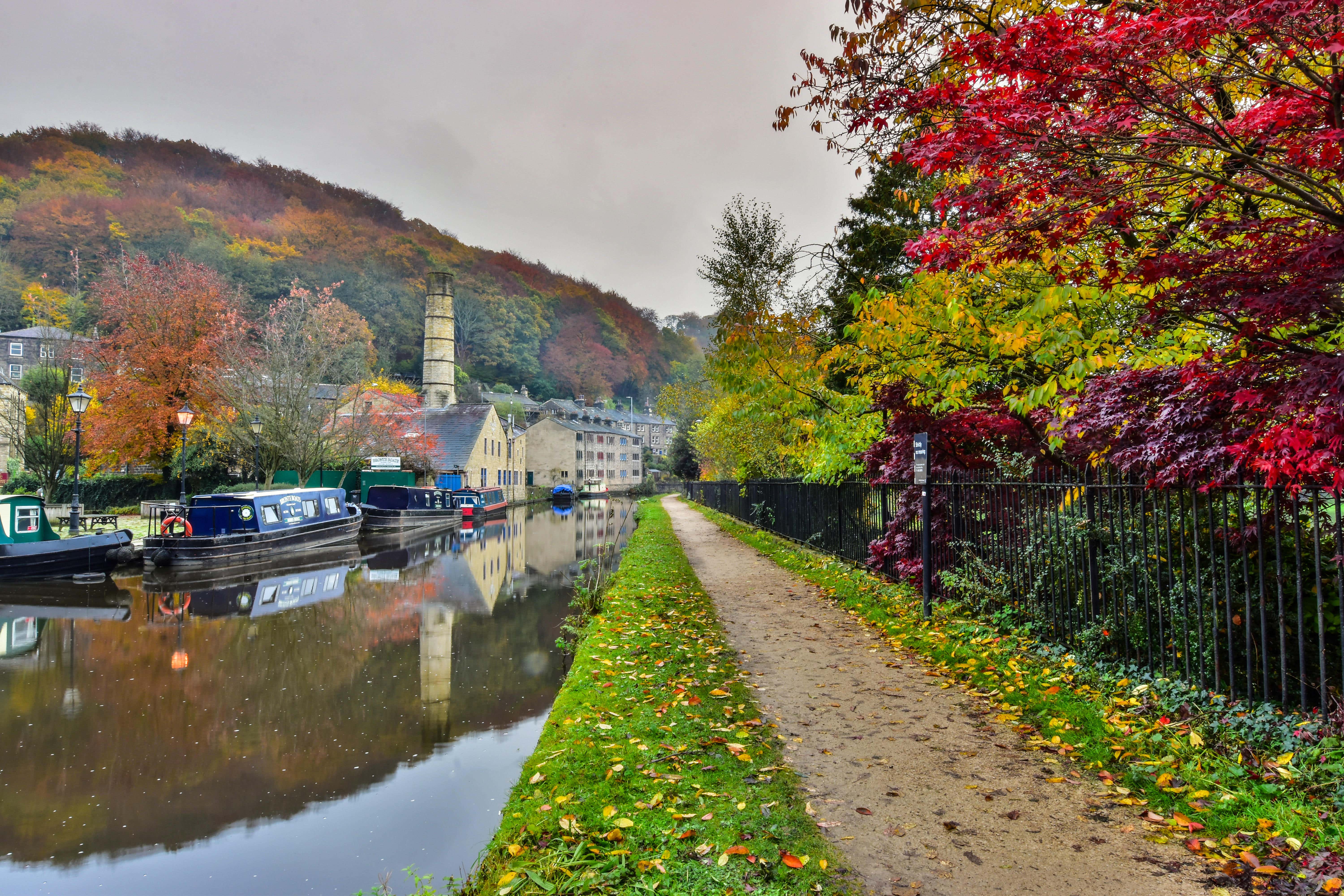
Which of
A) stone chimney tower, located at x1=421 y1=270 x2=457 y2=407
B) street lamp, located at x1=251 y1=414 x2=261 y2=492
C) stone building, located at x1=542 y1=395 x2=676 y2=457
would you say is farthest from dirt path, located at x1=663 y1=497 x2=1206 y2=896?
stone chimney tower, located at x1=421 y1=270 x2=457 y2=407

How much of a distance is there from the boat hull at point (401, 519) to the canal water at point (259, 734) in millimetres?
16134

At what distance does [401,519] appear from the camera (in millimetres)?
32219

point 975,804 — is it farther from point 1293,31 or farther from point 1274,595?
point 1293,31

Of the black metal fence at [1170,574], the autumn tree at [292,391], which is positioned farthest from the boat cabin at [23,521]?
the black metal fence at [1170,574]

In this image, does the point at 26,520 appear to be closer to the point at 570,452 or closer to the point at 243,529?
the point at 243,529

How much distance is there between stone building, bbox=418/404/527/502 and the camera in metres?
45.4

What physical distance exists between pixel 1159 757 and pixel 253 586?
731 inches

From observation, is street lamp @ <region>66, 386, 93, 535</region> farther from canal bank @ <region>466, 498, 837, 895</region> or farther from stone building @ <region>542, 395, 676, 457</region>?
stone building @ <region>542, 395, 676, 457</region>

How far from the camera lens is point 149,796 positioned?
6078mm

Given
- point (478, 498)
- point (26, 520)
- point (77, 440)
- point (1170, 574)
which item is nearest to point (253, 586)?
point (26, 520)

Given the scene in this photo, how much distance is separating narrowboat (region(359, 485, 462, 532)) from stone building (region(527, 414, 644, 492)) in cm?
3380

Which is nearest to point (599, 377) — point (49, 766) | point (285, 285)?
point (285, 285)

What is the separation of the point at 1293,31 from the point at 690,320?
14487 centimetres

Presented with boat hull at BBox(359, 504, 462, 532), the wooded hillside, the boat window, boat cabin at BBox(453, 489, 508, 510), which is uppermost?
the wooded hillside
